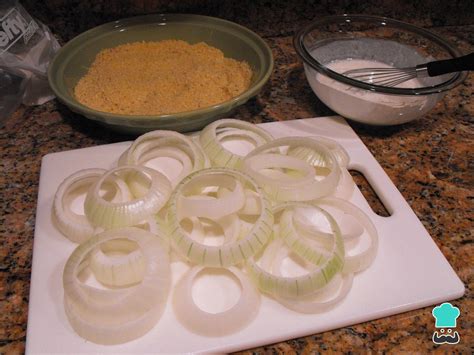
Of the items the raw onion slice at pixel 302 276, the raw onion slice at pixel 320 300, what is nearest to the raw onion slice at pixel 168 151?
the raw onion slice at pixel 302 276

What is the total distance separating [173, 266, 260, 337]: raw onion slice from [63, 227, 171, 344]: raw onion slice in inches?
1.2

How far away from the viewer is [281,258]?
810 millimetres

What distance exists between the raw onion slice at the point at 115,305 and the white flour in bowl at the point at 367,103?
619 millimetres

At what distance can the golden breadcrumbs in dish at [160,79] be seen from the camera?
42.4 inches

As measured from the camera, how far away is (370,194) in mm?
987

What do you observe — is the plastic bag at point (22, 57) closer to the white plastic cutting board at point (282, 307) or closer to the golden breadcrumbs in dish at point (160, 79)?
the golden breadcrumbs in dish at point (160, 79)

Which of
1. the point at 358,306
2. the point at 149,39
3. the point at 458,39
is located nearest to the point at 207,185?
the point at 358,306

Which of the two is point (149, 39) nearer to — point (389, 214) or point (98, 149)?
point (98, 149)

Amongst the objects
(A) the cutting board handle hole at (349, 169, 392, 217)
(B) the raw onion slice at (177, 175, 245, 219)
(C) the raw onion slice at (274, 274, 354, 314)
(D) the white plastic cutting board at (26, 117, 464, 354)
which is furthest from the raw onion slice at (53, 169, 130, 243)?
(A) the cutting board handle hole at (349, 169, 392, 217)

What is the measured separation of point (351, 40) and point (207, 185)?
0.68 meters

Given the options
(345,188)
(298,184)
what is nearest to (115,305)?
(298,184)

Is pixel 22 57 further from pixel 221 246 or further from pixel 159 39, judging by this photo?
pixel 221 246

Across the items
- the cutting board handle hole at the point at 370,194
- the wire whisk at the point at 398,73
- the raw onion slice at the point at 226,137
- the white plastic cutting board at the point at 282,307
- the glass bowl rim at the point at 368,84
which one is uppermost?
the glass bowl rim at the point at 368,84

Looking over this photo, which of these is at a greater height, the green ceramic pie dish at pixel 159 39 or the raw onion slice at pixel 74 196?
the green ceramic pie dish at pixel 159 39
